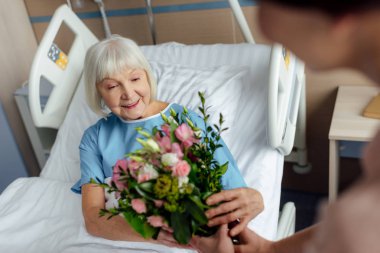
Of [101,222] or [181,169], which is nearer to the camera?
[181,169]

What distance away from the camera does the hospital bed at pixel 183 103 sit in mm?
1693

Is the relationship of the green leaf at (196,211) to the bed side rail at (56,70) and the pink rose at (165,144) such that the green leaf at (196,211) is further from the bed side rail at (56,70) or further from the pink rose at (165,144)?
the bed side rail at (56,70)

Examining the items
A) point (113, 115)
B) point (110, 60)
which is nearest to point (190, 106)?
point (113, 115)

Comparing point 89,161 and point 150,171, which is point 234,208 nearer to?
point 150,171

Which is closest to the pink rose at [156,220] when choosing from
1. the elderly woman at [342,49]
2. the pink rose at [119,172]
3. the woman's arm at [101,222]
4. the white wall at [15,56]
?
the pink rose at [119,172]

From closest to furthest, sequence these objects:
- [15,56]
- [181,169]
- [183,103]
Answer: [181,169] → [183,103] → [15,56]

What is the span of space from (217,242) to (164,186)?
0.82ft

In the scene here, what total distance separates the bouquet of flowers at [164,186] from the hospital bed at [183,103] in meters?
0.60

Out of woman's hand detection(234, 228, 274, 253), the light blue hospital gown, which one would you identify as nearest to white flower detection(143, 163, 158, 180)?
woman's hand detection(234, 228, 274, 253)

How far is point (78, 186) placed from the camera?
1800 millimetres

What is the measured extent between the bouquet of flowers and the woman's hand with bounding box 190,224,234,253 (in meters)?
0.06

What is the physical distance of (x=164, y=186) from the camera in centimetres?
88

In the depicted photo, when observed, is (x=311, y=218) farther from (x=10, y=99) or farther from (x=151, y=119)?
(x=10, y=99)

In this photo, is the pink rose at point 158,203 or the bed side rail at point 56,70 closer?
the pink rose at point 158,203
